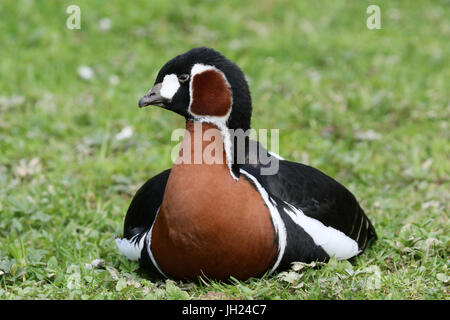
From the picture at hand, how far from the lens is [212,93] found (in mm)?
3037

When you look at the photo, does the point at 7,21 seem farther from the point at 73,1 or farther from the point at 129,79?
the point at 129,79

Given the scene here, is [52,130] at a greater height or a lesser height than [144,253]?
greater

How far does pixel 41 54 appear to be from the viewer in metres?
6.61

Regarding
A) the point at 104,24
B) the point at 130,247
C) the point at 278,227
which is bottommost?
the point at 130,247

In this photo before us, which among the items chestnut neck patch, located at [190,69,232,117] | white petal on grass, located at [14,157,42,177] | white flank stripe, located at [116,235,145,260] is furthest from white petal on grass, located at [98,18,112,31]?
chestnut neck patch, located at [190,69,232,117]

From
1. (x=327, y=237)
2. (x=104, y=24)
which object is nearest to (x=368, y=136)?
(x=327, y=237)

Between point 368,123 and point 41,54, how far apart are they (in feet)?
10.6

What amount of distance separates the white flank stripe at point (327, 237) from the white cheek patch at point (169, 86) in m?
0.76

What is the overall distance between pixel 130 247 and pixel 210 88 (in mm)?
938

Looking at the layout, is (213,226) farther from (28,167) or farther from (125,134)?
(125,134)

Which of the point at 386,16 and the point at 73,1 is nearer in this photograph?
the point at 73,1

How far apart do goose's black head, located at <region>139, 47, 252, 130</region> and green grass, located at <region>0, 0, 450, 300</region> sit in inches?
30.3
